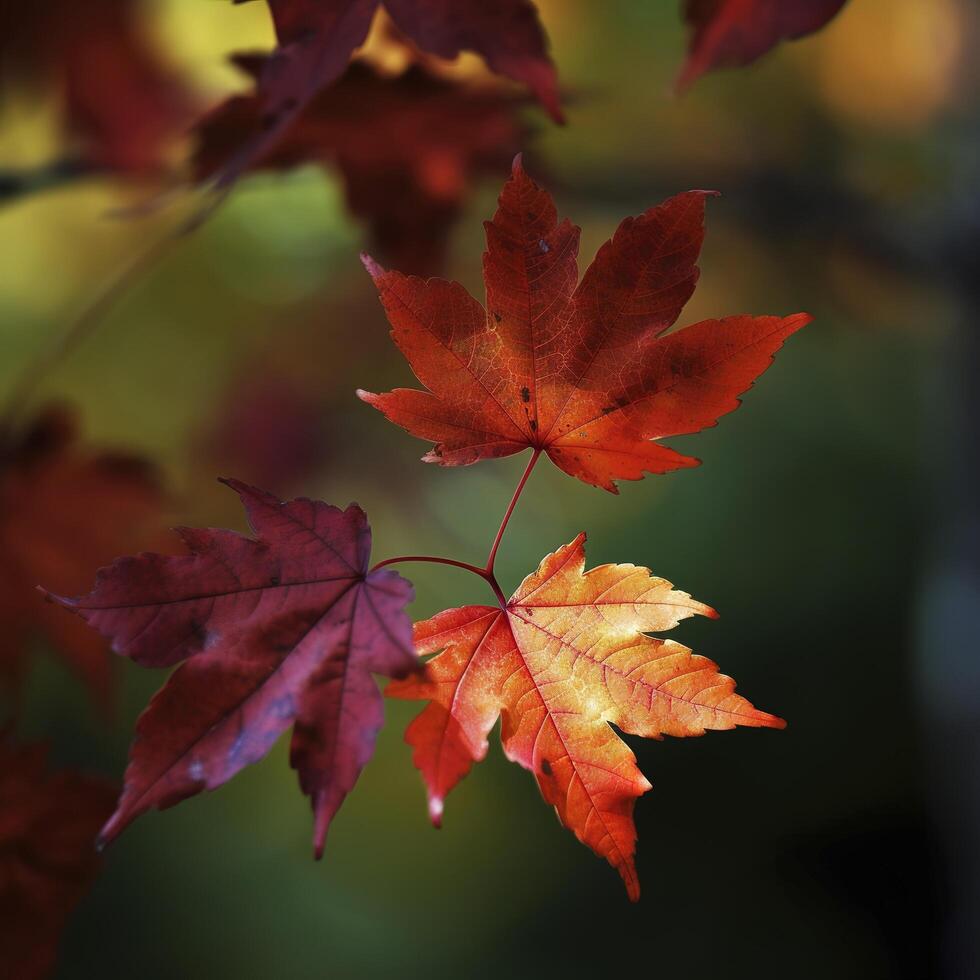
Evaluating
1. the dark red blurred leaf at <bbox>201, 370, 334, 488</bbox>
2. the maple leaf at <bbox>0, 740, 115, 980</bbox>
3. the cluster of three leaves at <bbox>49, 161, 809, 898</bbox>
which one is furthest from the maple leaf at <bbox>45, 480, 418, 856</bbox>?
the dark red blurred leaf at <bbox>201, 370, 334, 488</bbox>

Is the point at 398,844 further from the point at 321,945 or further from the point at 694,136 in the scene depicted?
the point at 694,136

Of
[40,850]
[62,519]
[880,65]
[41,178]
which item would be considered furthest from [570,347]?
[880,65]

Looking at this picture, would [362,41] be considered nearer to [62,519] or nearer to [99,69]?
[62,519]

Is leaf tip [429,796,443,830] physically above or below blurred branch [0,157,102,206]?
below

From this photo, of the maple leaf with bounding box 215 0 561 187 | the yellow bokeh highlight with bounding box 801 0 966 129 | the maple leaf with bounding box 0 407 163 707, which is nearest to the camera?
the maple leaf with bounding box 215 0 561 187

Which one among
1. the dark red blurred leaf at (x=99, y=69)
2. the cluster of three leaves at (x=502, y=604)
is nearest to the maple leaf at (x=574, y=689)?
the cluster of three leaves at (x=502, y=604)

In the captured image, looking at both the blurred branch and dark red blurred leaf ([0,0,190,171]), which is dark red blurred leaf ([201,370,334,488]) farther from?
the blurred branch

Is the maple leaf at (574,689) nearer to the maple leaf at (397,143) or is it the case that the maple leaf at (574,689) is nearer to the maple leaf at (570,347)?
the maple leaf at (570,347)

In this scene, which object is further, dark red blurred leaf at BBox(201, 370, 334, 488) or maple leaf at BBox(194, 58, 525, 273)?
dark red blurred leaf at BBox(201, 370, 334, 488)
